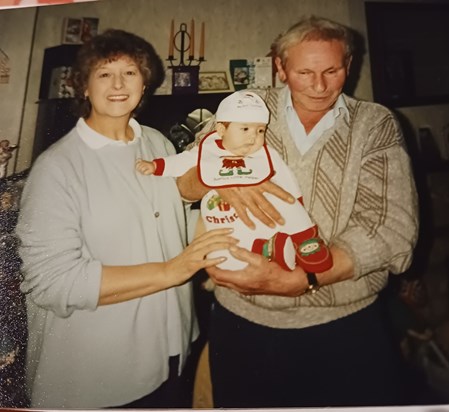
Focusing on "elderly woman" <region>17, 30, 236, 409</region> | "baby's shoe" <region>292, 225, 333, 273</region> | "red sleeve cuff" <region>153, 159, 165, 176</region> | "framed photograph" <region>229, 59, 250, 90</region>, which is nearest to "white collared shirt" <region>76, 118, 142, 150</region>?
"elderly woman" <region>17, 30, 236, 409</region>

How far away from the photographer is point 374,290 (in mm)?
1191

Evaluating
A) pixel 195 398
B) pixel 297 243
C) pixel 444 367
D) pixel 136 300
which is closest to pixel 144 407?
pixel 195 398

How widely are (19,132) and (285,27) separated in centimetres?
92

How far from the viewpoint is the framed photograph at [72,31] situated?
1.33 metres

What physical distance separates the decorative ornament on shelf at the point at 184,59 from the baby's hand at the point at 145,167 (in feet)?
0.83

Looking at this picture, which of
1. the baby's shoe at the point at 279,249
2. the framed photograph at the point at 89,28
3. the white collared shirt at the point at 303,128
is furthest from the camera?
the framed photograph at the point at 89,28

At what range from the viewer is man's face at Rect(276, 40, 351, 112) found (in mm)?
1204

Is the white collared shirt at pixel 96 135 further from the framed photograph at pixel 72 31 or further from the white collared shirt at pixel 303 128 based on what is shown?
the white collared shirt at pixel 303 128

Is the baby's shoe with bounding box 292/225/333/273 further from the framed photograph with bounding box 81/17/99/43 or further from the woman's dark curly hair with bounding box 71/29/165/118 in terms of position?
the framed photograph with bounding box 81/17/99/43

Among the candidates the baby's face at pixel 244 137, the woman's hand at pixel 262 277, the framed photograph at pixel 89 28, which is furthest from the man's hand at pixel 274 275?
the framed photograph at pixel 89 28

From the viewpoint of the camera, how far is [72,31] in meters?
1.33

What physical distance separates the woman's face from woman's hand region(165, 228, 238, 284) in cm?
46

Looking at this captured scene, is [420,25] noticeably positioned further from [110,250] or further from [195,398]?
[195,398]

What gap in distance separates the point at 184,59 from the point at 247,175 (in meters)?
0.46
